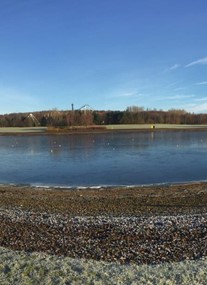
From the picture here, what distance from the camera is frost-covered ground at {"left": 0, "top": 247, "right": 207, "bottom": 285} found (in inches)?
237

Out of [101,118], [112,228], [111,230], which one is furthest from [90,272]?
[101,118]

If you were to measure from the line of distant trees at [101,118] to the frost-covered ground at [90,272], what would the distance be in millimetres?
147677

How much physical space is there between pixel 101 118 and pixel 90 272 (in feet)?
550

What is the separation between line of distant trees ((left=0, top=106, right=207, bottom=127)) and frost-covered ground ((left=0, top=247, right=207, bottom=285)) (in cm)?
14768

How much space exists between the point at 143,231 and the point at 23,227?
3112 millimetres

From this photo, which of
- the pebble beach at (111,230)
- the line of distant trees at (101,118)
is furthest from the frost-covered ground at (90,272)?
the line of distant trees at (101,118)

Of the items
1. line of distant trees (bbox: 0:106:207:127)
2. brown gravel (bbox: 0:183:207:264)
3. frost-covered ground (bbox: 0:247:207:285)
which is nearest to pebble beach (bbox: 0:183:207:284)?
brown gravel (bbox: 0:183:207:264)

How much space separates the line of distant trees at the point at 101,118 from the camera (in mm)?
160387

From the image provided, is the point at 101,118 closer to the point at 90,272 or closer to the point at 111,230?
the point at 111,230

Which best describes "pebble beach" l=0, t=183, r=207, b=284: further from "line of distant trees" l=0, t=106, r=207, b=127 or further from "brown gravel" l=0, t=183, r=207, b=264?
"line of distant trees" l=0, t=106, r=207, b=127

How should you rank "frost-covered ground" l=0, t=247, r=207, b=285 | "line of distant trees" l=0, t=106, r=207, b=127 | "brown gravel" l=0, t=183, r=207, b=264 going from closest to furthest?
"frost-covered ground" l=0, t=247, r=207, b=285, "brown gravel" l=0, t=183, r=207, b=264, "line of distant trees" l=0, t=106, r=207, b=127

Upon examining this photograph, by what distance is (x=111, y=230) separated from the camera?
10.0m

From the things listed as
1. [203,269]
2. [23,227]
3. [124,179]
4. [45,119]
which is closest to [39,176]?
[124,179]

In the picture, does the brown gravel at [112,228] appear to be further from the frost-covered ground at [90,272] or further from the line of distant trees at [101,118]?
the line of distant trees at [101,118]
